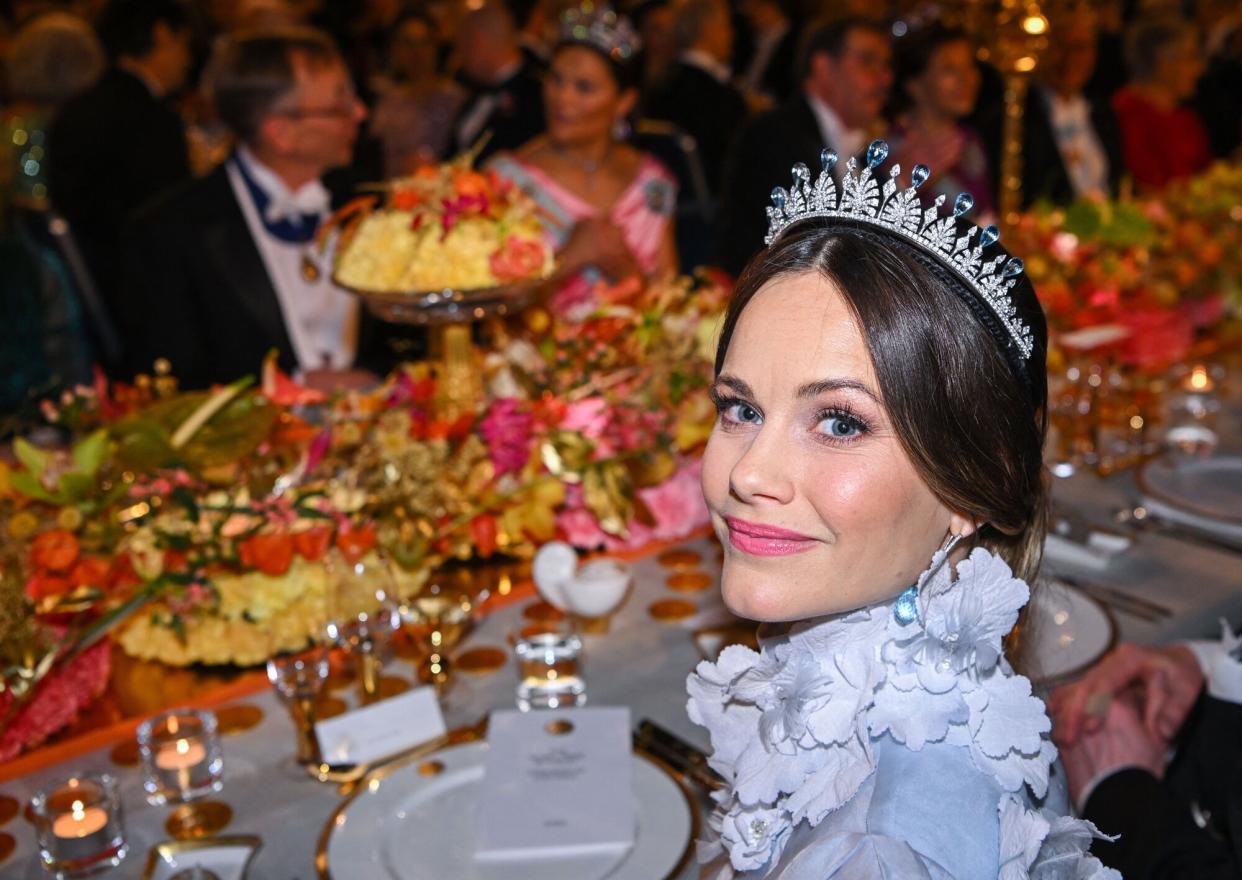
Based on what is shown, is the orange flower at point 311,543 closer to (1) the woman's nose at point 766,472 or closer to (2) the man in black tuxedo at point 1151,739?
(1) the woman's nose at point 766,472

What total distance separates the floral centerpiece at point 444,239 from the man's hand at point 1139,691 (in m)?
1.29

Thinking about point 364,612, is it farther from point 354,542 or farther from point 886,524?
point 886,524

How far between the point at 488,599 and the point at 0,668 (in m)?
0.77

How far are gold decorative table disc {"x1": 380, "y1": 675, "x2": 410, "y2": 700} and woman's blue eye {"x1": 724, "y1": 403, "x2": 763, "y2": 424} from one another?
0.83 m

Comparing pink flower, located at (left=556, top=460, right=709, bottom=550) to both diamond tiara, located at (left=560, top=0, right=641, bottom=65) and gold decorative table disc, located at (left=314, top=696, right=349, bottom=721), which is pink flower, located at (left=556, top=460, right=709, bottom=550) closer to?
gold decorative table disc, located at (left=314, top=696, right=349, bottom=721)

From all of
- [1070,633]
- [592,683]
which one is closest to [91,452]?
[592,683]

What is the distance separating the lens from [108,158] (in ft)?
16.9

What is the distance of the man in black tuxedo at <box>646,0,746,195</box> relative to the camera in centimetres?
663

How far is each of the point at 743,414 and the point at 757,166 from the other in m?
3.69

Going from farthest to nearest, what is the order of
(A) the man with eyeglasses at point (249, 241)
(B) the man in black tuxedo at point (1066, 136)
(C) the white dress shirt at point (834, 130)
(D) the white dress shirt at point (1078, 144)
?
(D) the white dress shirt at point (1078, 144)
(B) the man in black tuxedo at point (1066, 136)
(C) the white dress shirt at point (834, 130)
(A) the man with eyeglasses at point (249, 241)

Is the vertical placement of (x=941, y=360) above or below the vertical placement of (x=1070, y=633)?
above

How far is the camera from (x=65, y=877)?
1.43 m

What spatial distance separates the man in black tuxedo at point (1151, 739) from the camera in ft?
5.45

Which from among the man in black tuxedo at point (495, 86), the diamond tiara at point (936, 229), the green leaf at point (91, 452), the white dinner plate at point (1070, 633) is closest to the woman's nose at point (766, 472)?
the diamond tiara at point (936, 229)
